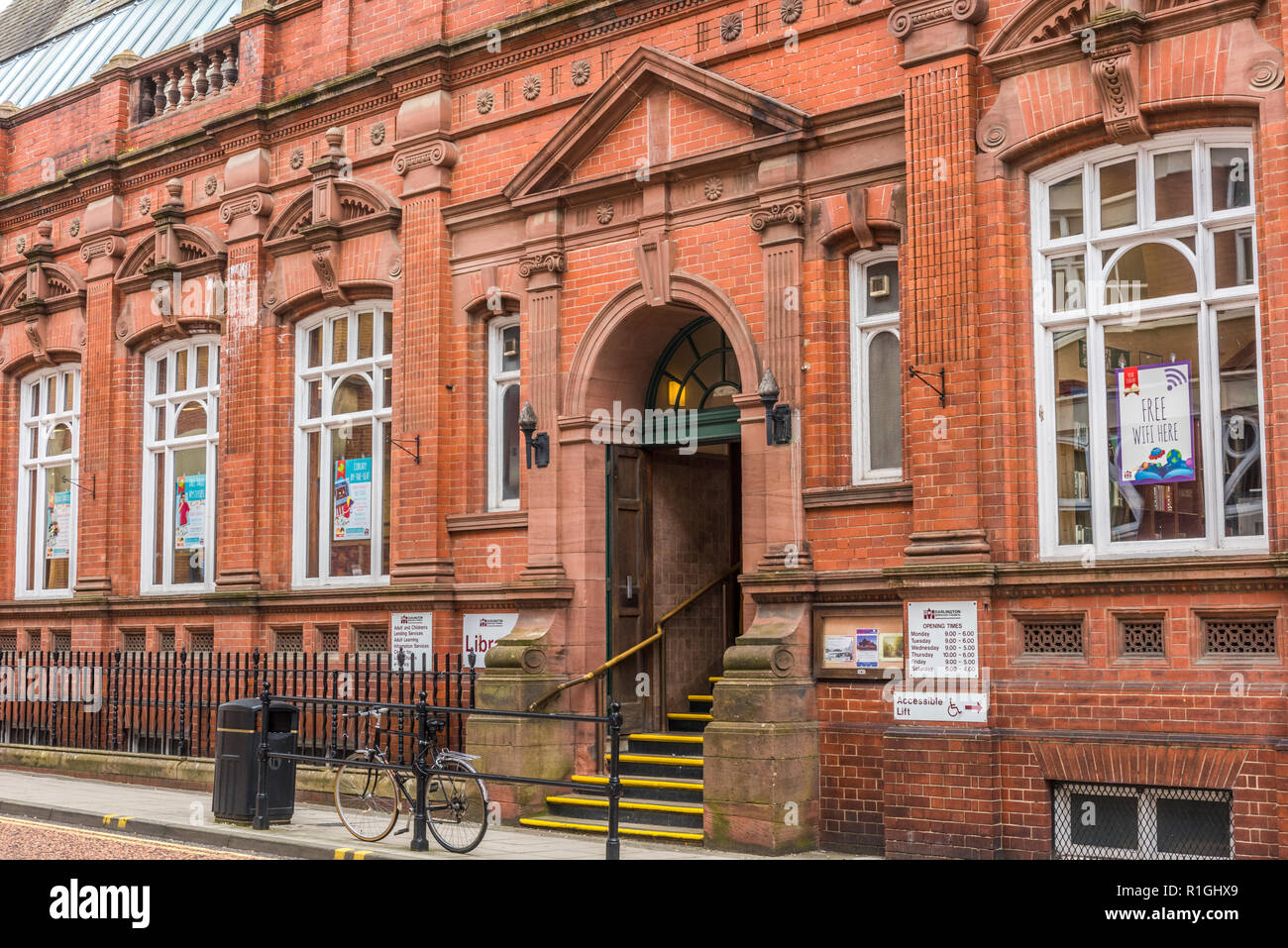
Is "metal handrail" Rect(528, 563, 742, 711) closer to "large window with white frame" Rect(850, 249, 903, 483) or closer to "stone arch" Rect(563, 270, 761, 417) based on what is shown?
"stone arch" Rect(563, 270, 761, 417)

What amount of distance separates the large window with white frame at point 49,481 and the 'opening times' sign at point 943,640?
14107mm

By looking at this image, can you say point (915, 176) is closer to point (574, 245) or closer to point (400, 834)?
point (574, 245)

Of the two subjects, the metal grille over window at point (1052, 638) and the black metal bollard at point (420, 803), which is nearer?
the metal grille over window at point (1052, 638)

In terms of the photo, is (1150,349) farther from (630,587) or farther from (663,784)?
(630,587)

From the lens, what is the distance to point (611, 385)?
15.0 meters

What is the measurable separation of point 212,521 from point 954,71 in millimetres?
11683

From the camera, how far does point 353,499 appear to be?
57.1 ft

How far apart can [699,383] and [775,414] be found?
2.16 meters

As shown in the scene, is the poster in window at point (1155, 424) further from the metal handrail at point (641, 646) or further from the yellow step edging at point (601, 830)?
the metal handrail at point (641, 646)

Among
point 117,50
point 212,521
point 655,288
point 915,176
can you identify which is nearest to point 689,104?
point 655,288

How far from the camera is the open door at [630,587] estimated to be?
48.9 feet

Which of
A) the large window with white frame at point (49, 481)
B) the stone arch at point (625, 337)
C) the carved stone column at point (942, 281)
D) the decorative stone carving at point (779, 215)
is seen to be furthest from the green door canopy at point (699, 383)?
the large window with white frame at point (49, 481)

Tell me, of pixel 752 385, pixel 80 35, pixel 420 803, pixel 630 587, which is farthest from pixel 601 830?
pixel 80 35

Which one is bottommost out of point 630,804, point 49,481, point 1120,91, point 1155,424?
point 630,804
